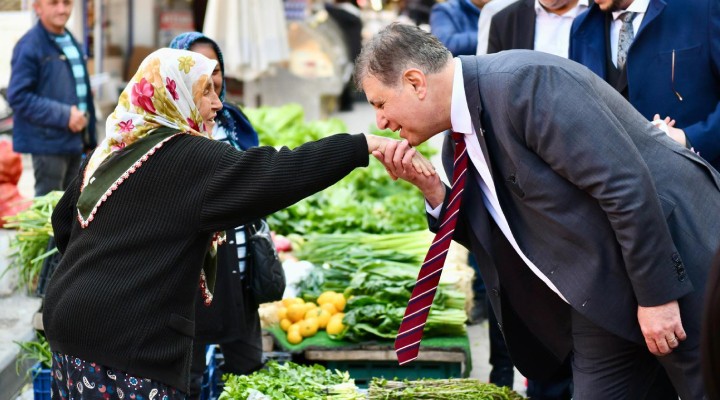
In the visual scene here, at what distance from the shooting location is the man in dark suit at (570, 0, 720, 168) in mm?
4305

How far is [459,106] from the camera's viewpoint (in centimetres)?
317

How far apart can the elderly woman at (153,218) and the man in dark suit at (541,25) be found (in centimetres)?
226

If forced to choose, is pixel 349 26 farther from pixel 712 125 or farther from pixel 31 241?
pixel 712 125

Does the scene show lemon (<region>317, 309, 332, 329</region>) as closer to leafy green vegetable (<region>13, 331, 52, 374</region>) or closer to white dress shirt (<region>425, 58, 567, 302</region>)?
leafy green vegetable (<region>13, 331, 52, 374</region>)

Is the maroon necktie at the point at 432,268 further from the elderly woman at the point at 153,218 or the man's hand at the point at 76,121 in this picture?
the man's hand at the point at 76,121

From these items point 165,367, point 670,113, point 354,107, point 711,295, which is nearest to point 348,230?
point 670,113

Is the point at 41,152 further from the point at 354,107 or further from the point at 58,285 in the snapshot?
the point at 354,107

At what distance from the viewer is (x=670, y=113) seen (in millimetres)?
4457

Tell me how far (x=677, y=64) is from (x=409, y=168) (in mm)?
1575

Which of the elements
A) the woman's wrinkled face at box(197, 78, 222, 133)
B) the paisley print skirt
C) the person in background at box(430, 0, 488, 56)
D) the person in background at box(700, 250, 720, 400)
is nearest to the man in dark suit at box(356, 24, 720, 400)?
the woman's wrinkled face at box(197, 78, 222, 133)

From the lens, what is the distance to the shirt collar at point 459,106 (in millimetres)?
3154

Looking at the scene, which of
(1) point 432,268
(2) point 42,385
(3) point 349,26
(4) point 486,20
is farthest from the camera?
(3) point 349,26

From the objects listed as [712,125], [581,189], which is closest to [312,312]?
[712,125]

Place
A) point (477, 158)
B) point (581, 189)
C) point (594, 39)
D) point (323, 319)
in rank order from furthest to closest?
point (323, 319), point (594, 39), point (477, 158), point (581, 189)
